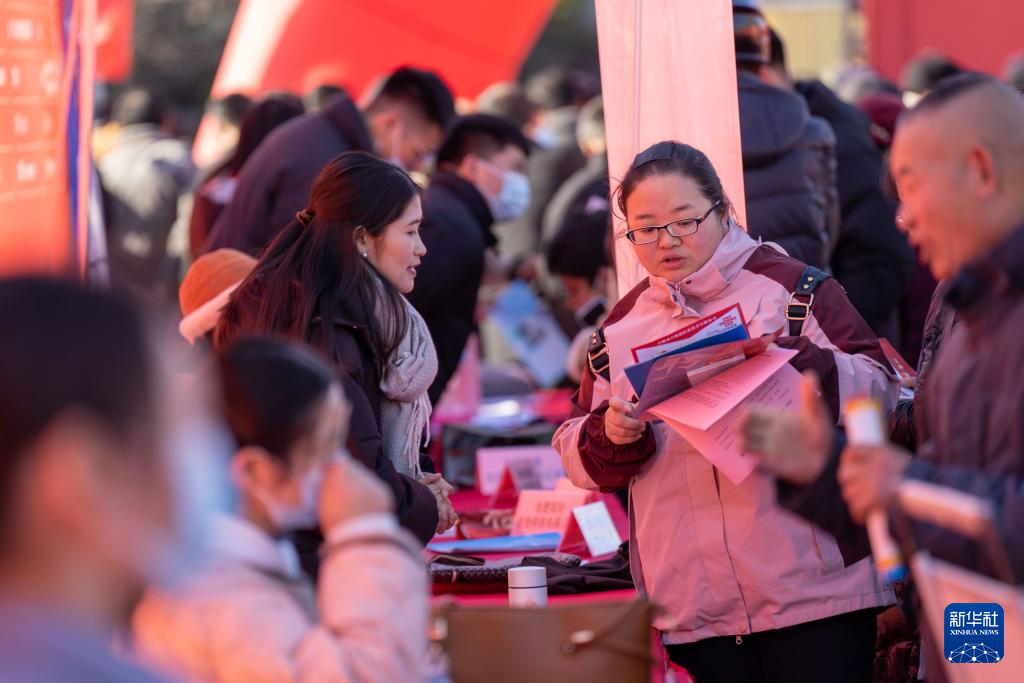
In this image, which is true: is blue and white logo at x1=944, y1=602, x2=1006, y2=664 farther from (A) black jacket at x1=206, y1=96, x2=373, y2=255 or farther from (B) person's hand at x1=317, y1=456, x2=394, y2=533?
(A) black jacket at x1=206, y1=96, x2=373, y2=255

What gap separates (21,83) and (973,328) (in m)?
2.65

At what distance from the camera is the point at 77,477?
1.43 metres

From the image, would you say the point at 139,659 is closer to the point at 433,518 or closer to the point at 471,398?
the point at 433,518

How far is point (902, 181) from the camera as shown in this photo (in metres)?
2.11

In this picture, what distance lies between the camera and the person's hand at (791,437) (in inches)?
77.2

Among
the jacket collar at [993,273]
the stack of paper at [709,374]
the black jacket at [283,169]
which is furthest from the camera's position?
the black jacket at [283,169]

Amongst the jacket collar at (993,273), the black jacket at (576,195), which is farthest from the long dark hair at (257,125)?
the jacket collar at (993,273)

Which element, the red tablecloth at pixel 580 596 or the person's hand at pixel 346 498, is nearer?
the person's hand at pixel 346 498

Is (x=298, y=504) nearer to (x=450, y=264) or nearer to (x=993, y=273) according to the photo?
(x=993, y=273)

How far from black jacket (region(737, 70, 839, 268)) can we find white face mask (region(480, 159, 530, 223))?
1.11 metres

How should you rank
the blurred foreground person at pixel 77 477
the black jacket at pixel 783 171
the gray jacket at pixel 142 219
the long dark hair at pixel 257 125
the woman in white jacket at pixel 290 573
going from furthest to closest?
the gray jacket at pixel 142 219 → the long dark hair at pixel 257 125 → the black jacket at pixel 783 171 → the woman in white jacket at pixel 290 573 → the blurred foreground person at pixel 77 477

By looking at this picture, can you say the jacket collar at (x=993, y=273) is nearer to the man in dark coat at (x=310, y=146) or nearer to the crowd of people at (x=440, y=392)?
the crowd of people at (x=440, y=392)

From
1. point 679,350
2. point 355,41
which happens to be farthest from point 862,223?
point 355,41

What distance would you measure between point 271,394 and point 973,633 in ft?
3.68
